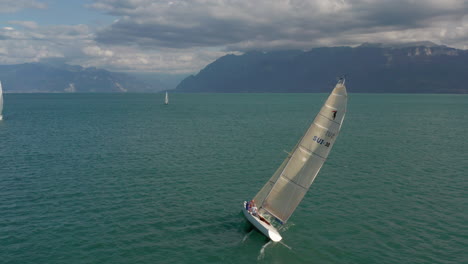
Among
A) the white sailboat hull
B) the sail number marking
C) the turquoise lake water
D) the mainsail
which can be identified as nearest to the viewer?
the mainsail

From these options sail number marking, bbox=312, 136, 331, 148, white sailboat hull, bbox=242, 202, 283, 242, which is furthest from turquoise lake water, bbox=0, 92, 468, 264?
sail number marking, bbox=312, 136, 331, 148

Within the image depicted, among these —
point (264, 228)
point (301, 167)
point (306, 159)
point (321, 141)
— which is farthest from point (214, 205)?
point (321, 141)

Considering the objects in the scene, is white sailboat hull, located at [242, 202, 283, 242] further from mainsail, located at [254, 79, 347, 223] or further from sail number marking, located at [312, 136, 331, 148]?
sail number marking, located at [312, 136, 331, 148]

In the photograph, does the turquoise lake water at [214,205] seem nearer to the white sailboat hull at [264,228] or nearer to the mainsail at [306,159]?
the white sailboat hull at [264,228]

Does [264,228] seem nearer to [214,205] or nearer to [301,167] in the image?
[301,167]

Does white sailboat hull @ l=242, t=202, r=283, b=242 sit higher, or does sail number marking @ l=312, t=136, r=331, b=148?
sail number marking @ l=312, t=136, r=331, b=148

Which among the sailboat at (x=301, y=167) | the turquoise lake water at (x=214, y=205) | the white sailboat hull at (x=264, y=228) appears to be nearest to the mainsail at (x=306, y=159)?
the sailboat at (x=301, y=167)

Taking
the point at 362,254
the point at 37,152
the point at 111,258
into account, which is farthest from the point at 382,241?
the point at 37,152
